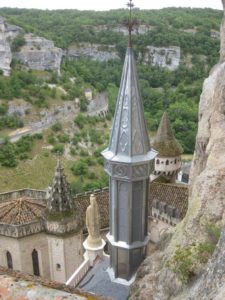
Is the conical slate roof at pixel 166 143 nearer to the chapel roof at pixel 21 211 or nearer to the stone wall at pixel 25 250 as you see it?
the chapel roof at pixel 21 211

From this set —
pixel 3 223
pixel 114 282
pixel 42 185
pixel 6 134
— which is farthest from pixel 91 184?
pixel 114 282

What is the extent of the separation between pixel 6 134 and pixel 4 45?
1016 inches

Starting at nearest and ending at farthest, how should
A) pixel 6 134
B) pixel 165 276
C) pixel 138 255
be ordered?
pixel 165 276 → pixel 138 255 → pixel 6 134

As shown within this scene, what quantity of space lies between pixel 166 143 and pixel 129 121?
19315 mm

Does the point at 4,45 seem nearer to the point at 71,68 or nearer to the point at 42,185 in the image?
the point at 71,68

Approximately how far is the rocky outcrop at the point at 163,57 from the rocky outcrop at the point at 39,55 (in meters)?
26.4

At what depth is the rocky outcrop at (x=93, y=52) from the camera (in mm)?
113744

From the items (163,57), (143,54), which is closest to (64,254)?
(163,57)

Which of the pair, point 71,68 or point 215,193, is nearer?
point 215,193

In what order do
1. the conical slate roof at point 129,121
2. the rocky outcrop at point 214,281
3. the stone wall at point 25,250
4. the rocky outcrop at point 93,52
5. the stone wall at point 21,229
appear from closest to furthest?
the rocky outcrop at point 214,281 → the conical slate roof at point 129,121 → the stone wall at point 21,229 → the stone wall at point 25,250 → the rocky outcrop at point 93,52

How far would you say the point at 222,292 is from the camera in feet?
18.3

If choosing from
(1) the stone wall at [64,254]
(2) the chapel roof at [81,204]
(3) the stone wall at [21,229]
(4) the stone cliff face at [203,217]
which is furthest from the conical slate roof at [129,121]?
(3) the stone wall at [21,229]

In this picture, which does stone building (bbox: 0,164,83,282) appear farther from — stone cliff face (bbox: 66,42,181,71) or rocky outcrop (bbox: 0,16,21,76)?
stone cliff face (bbox: 66,42,181,71)

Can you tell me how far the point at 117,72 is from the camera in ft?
330
